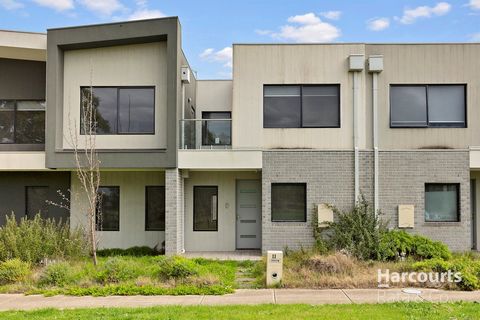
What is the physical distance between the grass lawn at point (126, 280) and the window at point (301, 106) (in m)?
5.67

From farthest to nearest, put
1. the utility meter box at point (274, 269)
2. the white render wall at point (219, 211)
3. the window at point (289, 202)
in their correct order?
the white render wall at point (219, 211)
the window at point (289, 202)
the utility meter box at point (274, 269)

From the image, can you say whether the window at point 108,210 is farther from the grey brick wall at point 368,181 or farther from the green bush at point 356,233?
the green bush at point 356,233

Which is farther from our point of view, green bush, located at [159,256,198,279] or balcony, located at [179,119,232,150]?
balcony, located at [179,119,232,150]

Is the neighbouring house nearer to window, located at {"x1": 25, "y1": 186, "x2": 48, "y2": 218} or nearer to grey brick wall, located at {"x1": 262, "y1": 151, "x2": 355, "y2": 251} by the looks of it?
grey brick wall, located at {"x1": 262, "y1": 151, "x2": 355, "y2": 251}

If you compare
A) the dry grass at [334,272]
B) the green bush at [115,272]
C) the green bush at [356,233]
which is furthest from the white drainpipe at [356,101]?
the green bush at [115,272]

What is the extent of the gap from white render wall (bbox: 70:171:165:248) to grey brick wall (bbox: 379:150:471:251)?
7.73 metres

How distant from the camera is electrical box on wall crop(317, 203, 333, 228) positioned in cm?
1444

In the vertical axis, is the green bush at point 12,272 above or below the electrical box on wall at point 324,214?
below

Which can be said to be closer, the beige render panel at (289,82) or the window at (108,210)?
the beige render panel at (289,82)

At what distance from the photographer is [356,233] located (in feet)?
44.7

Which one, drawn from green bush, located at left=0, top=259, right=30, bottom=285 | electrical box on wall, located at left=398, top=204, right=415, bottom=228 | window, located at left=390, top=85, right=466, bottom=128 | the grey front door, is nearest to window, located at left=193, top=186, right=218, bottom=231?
the grey front door

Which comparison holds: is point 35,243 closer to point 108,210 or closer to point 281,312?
point 108,210

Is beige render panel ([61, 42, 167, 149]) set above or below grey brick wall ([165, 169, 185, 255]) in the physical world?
above

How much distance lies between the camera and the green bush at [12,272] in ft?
37.0
